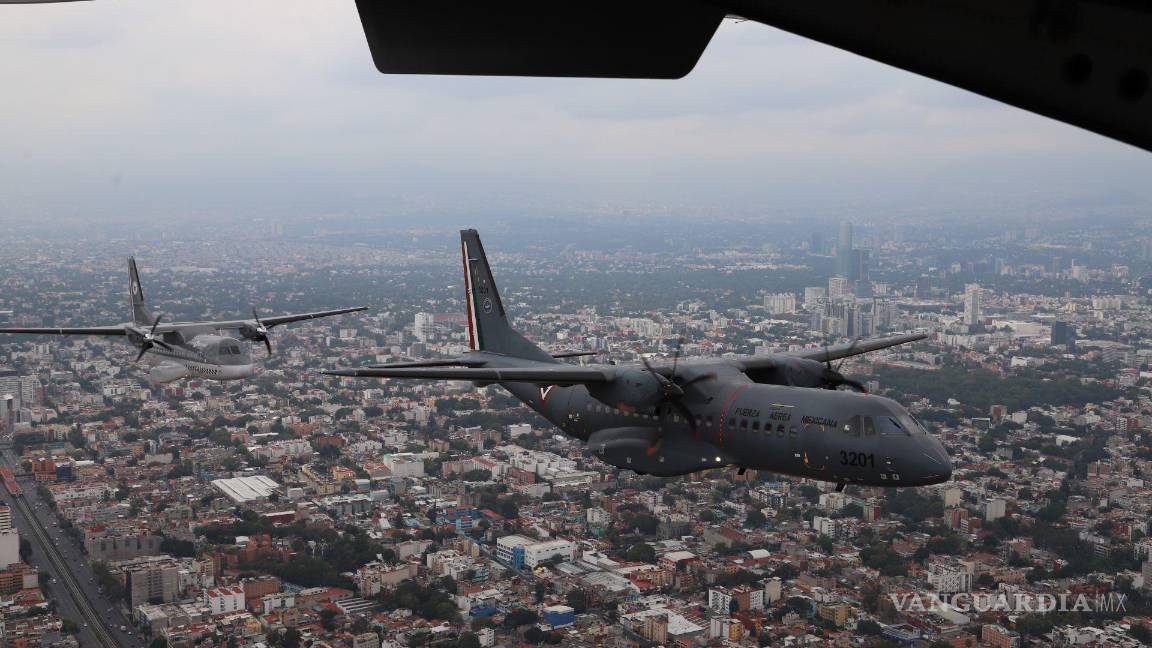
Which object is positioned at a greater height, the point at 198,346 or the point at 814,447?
the point at 814,447

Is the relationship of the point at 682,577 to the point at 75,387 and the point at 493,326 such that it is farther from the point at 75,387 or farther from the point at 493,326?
the point at 75,387

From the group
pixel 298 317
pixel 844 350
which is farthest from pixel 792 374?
pixel 298 317

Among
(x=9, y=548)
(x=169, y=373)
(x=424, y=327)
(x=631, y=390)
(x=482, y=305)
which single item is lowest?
(x=9, y=548)

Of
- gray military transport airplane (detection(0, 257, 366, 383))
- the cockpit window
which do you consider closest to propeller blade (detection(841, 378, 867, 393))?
the cockpit window

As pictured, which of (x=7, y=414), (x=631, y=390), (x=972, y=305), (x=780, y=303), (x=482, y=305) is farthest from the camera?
(x=780, y=303)

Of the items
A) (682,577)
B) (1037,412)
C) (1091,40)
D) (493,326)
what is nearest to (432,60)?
(1091,40)

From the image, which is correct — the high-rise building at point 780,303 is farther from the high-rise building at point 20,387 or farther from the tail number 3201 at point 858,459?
the tail number 3201 at point 858,459

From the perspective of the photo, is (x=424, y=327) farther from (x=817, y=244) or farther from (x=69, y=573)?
(x=817, y=244)

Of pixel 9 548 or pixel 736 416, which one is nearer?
pixel 736 416
